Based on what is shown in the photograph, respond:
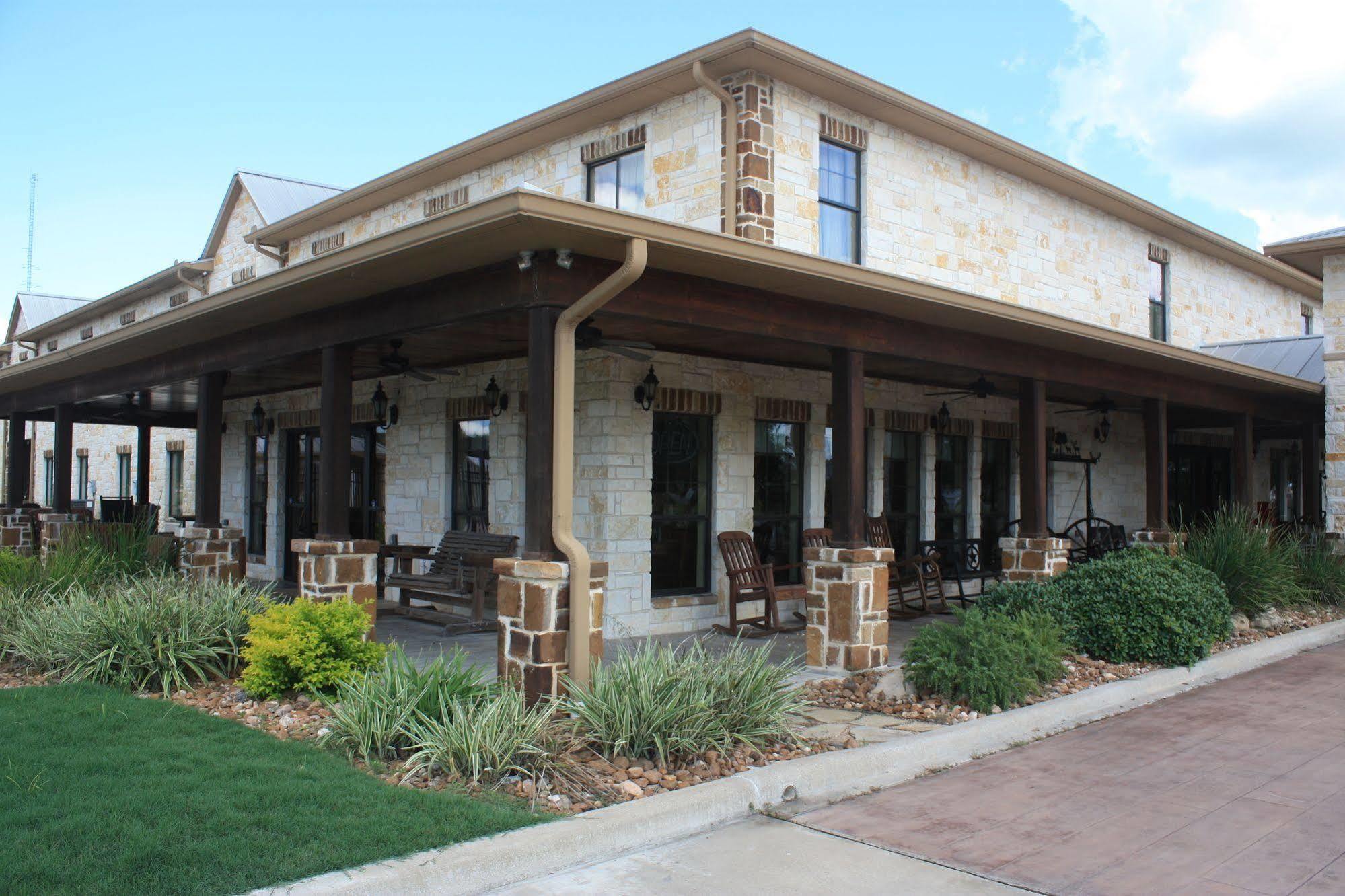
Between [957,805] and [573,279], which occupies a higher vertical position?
[573,279]

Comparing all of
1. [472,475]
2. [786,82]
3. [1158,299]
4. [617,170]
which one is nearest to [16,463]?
[472,475]

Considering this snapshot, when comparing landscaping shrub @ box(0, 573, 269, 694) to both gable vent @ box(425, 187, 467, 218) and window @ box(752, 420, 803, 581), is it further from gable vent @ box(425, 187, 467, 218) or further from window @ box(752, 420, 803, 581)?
gable vent @ box(425, 187, 467, 218)

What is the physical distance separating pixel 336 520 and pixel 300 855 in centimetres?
453

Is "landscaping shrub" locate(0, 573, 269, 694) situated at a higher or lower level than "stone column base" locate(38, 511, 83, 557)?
lower

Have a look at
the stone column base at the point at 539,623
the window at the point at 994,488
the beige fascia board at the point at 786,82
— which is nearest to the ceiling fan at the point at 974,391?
the window at the point at 994,488

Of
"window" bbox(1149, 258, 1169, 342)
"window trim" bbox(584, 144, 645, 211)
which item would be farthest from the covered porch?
"window trim" bbox(584, 144, 645, 211)

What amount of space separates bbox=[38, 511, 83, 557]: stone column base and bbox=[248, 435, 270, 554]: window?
2154 millimetres

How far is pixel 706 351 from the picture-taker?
963cm

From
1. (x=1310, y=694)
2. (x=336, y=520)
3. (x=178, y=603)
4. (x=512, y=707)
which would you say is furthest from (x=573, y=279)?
(x=1310, y=694)

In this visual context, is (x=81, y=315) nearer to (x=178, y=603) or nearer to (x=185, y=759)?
(x=178, y=603)

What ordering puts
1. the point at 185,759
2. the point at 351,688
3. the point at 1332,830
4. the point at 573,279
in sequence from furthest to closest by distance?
the point at 573,279 → the point at 351,688 → the point at 185,759 → the point at 1332,830

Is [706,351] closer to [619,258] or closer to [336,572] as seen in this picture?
[619,258]

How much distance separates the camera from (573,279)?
6.14 m

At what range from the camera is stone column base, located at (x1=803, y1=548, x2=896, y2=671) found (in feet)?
24.1
